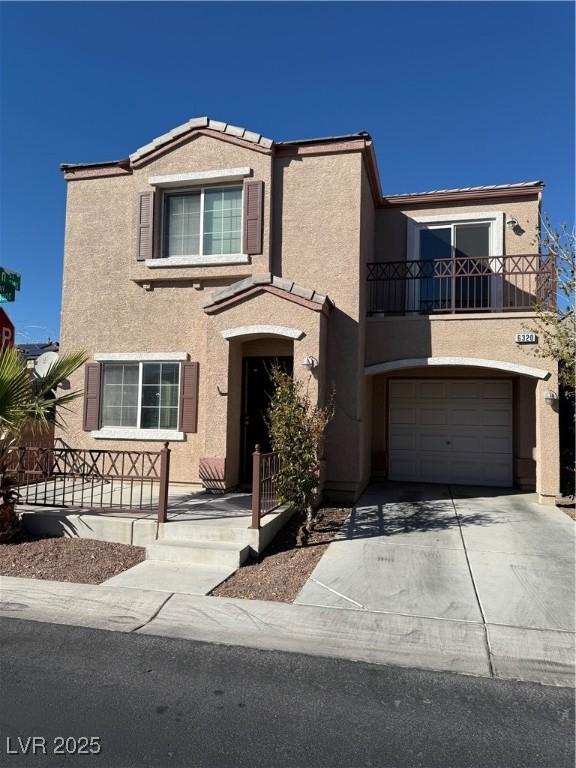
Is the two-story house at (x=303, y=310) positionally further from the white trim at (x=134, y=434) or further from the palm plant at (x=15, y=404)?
the palm plant at (x=15, y=404)

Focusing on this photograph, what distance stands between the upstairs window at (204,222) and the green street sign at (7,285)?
3.69m

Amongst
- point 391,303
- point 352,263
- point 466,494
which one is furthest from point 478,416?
point 352,263

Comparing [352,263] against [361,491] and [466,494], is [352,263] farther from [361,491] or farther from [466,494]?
[466,494]

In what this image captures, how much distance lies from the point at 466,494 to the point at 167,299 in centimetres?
744

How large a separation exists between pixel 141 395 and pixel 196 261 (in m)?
3.00

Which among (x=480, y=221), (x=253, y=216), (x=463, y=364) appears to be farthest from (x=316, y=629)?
(x=480, y=221)

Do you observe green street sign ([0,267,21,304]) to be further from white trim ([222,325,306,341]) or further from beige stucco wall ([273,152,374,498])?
beige stucco wall ([273,152,374,498])

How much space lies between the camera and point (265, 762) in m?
3.10

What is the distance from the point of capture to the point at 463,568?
6.53 metres

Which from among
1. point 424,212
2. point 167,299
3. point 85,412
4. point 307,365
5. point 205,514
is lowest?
point 205,514

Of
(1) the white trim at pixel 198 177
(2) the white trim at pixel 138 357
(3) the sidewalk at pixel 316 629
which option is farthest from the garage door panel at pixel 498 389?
(3) the sidewalk at pixel 316 629

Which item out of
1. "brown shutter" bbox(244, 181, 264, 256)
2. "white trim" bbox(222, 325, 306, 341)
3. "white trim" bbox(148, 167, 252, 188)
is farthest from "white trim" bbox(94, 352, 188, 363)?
"white trim" bbox(148, 167, 252, 188)

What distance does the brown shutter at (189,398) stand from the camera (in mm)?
10531

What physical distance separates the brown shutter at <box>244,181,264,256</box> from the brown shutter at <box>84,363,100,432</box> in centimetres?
417
